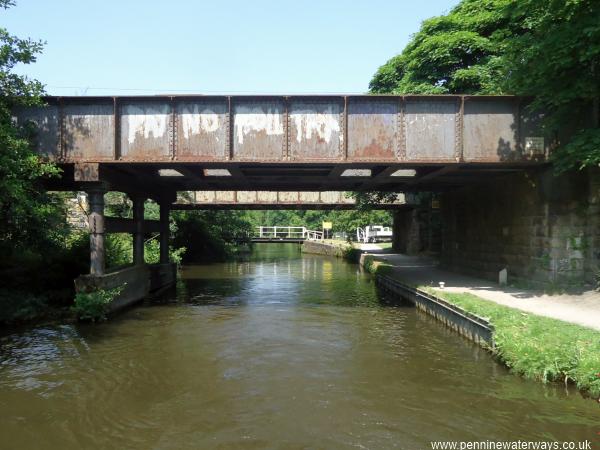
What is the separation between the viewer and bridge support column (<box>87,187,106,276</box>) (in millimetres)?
15523

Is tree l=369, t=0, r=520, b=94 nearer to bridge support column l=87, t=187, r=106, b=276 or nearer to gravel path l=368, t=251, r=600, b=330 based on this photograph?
gravel path l=368, t=251, r=600, b=330

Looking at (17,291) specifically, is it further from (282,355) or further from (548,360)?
(548,360)

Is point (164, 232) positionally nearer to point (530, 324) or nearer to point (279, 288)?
point (279, 288)

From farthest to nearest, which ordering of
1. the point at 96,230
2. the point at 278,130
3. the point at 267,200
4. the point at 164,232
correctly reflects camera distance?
1. the point at 267,200
2. the point at 164,232
3. the point at 96,230
4. the point at 278,130

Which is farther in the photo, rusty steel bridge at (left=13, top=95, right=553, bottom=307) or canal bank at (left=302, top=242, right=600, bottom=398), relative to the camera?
rusty steel bridge at (left=13, top=95, right=553, bottom=307)

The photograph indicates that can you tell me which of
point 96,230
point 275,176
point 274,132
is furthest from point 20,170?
point 275,176

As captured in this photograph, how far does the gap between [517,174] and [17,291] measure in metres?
18.9

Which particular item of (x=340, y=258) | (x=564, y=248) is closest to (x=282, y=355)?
(x=564, y=248)

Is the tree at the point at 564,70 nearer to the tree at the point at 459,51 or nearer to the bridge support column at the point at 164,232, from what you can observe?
the tree at the point at 459,51

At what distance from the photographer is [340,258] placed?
4878cm

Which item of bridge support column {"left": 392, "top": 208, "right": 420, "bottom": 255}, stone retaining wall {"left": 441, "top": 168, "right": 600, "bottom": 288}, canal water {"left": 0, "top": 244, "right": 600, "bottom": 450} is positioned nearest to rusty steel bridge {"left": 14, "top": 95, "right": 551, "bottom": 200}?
stone retaining wall {"left": 441, "top": 168, "right": 600, "bottom": 288}

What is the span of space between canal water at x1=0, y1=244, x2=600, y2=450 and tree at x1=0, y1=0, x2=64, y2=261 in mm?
3113

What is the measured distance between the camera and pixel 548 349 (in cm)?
890

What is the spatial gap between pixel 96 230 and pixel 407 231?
3079 centimetres
